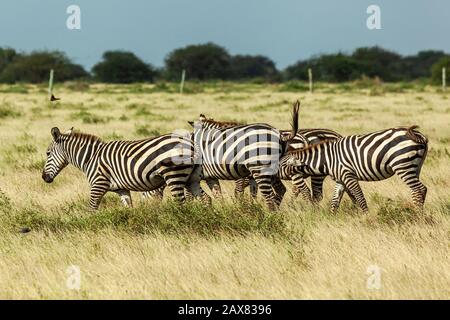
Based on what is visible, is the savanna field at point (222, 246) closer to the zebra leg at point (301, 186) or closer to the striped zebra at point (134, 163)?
the zebra leg at point (301, 186)

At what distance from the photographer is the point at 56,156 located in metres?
9.94

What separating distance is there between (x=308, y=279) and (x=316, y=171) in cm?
344

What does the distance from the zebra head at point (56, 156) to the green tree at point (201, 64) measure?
3463 inches

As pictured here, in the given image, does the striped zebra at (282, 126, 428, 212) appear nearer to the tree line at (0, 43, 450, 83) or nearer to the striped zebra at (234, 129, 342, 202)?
the striped zebra at (234, 129, 342, 202)

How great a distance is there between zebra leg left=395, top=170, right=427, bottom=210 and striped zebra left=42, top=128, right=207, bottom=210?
2.50 meters

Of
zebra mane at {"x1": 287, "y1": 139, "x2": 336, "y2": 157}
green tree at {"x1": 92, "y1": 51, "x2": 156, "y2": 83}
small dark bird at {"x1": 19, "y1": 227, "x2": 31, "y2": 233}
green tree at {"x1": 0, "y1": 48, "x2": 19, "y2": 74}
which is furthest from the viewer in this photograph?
green tree at {"x1": 0, "y1": 48, "x2": 19, "y2": 74}

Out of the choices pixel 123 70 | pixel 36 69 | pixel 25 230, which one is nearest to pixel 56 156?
pixel 25 230

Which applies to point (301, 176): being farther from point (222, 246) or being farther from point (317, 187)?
point (222, 246)

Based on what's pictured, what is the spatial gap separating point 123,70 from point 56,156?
81410 mm

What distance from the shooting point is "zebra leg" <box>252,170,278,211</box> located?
8875 mm

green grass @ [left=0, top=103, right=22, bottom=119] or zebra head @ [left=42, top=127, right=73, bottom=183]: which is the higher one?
green grass @ [left=0, top=103, right=22, bottom=119]

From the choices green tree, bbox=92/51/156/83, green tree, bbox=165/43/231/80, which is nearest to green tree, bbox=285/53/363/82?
green tree, bbox=165/43/231/80
